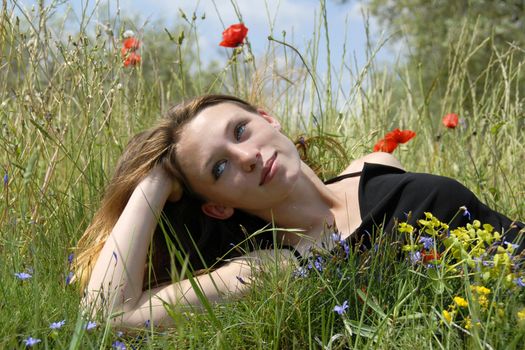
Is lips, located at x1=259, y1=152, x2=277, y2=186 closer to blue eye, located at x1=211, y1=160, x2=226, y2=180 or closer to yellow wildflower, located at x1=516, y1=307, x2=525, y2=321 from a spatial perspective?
blue eye, located at x1=211, y1=160, x2=226, y2=180

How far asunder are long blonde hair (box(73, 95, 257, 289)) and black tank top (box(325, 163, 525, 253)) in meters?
0.65

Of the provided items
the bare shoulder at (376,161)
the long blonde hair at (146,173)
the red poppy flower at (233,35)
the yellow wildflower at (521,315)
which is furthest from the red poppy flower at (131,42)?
the yellow wildflower at (521,315)

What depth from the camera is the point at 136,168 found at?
273 centimetres

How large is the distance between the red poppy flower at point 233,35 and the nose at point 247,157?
76 centimetres

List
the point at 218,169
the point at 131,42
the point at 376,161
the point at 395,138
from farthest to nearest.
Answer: the point at 131,42, the point at 395,138, the point at 376,161, the point at 218,169

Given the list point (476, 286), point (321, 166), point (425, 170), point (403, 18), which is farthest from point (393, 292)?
point (403, 18)

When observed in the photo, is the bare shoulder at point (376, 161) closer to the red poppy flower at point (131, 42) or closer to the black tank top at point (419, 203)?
the black tank top at point (419, 203)

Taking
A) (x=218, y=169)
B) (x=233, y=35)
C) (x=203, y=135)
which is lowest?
(x=218, y=169)

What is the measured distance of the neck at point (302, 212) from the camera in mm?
2701

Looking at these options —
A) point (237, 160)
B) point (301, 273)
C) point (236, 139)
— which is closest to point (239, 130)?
point (236, 139)

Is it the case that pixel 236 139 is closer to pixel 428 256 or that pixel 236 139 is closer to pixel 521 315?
pixel 428 256

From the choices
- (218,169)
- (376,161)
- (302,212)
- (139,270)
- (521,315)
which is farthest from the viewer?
(376,161)

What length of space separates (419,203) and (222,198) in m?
0.67

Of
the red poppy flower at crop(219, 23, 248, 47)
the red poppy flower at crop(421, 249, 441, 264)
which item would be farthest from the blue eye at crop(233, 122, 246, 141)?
the red poppy flower at crop(421, 249, 441, 264)
